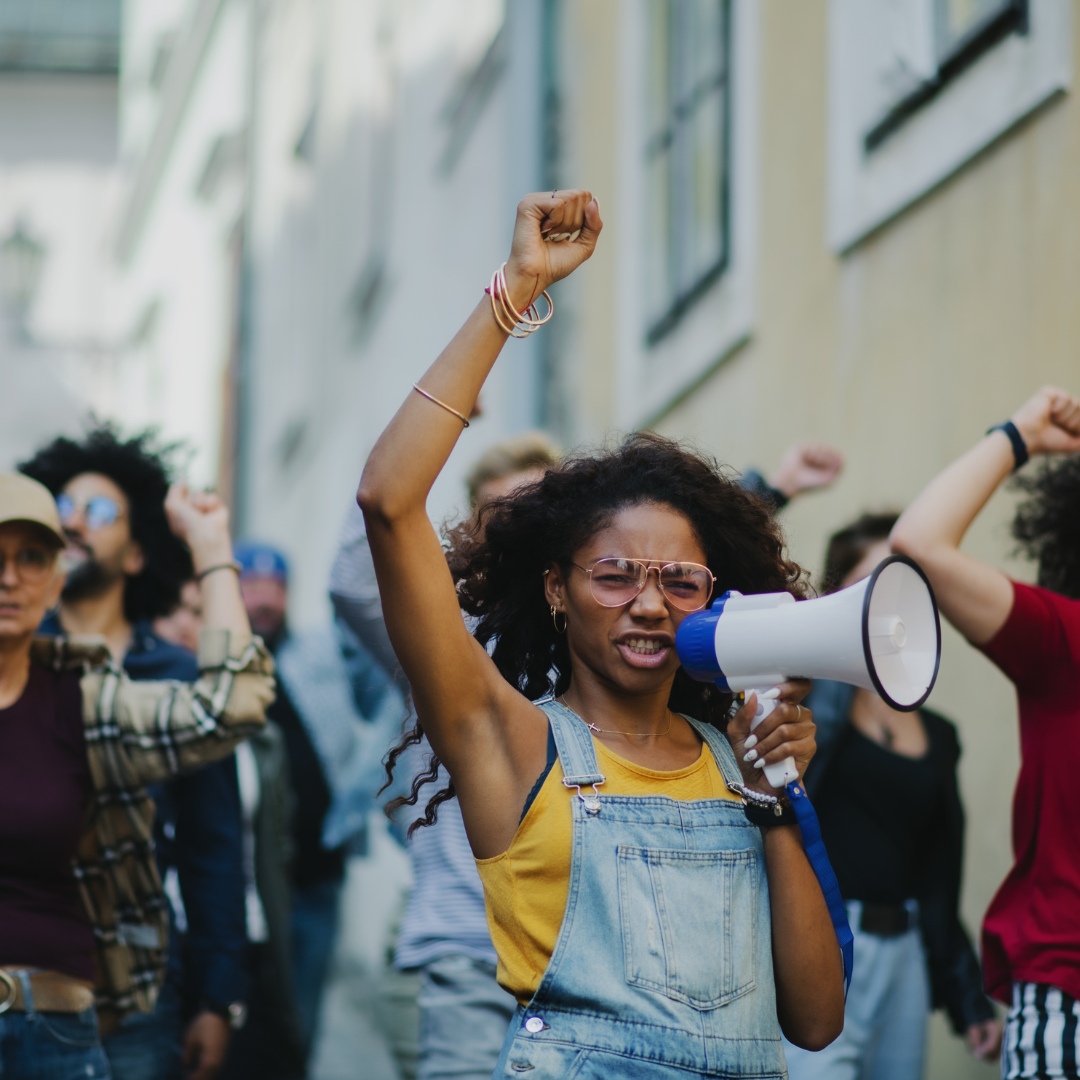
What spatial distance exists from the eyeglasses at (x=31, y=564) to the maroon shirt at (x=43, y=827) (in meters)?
0.22

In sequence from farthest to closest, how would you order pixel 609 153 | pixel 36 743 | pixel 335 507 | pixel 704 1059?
pixel 335 507 < pixel 609 153 < pixel 36 743 < pixel 704 1059

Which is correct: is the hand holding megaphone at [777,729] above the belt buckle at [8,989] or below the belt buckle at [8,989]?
above

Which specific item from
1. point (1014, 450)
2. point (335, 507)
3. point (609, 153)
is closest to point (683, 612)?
point (1014, 450)

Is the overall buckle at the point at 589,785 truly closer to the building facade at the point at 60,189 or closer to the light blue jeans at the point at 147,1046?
A: the light blue jeans at the point at 147,1046

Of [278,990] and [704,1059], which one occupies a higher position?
[704,1059]

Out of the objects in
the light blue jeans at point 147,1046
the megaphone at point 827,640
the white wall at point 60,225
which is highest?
the white wall at point 60,225

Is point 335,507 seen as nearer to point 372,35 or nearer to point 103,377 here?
point 372,35

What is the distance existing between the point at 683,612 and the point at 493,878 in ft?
1.71

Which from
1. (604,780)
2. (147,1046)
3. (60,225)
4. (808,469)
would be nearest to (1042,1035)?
(604,780)

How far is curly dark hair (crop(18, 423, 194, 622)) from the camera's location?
4934 mm

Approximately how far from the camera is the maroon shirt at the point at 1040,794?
346cm

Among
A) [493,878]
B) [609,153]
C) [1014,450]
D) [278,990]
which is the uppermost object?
[609,153]

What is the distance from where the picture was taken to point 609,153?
9.08 meters

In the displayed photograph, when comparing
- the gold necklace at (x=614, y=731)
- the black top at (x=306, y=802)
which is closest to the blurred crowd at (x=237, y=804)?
the gold necklace at (x=614, y=731)
